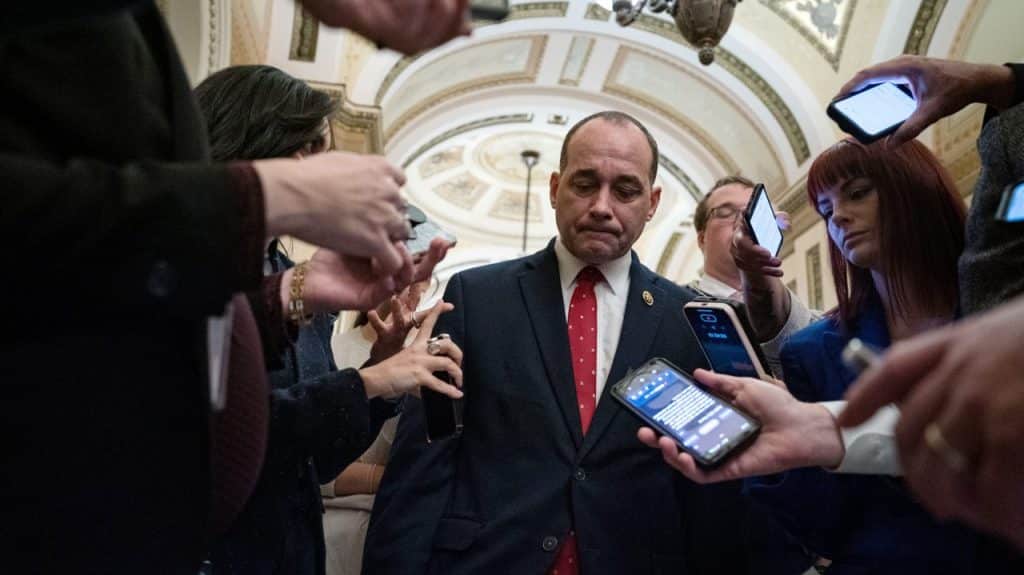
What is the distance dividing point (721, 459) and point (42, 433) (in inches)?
33.5

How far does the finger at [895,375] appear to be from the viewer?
0.57m

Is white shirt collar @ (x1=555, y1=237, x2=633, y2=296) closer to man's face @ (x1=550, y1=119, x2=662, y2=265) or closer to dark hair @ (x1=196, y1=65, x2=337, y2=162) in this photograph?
man's face @ (x1=550, y1=119, x2=662, y2=265)

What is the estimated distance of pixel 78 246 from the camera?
2.02 ft

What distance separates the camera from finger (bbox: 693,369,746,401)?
4.05 ft

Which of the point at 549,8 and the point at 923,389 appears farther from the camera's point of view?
the point at 549,8

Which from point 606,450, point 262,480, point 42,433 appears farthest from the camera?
point 606,450

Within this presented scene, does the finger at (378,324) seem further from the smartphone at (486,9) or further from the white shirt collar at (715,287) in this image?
the white shirt collar at (715,287)

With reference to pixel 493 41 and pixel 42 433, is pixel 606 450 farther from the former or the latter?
pixel 493 41

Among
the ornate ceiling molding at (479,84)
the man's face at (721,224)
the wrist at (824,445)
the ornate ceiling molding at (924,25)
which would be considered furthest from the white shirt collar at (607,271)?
the ornate ceiling molding at (479,84)

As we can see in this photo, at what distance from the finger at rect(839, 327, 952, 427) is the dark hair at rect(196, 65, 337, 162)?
107 cm

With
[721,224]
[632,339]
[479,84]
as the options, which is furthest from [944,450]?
[479,84]

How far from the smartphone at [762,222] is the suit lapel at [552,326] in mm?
451

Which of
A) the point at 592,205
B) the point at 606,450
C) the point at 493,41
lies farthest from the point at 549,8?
the point at 606,450

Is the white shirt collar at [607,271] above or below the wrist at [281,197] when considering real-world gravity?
below
